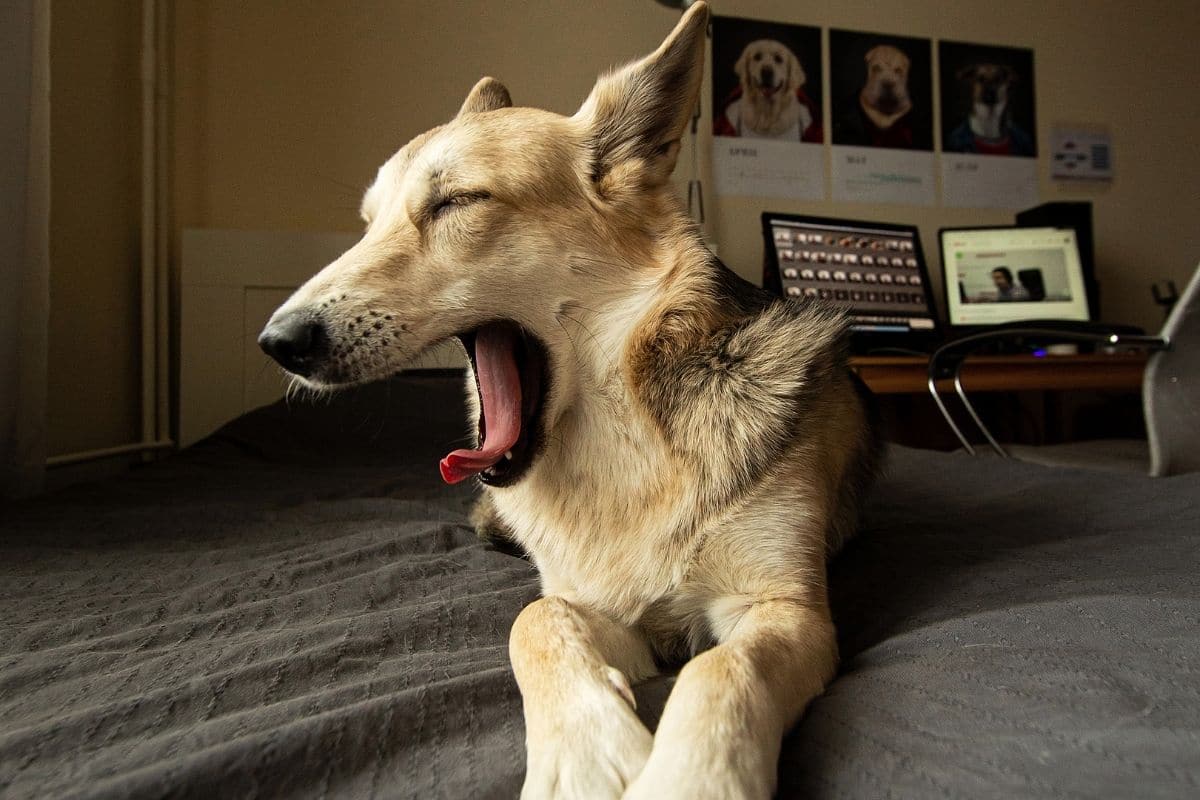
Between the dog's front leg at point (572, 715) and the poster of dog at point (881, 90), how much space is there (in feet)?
10.00

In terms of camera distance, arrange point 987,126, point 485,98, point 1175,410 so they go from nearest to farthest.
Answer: point 485,98
point 1175,410
point 987,126

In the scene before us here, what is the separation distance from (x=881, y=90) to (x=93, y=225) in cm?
316

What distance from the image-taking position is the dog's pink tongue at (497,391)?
82 centimetres

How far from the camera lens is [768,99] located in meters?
3.01

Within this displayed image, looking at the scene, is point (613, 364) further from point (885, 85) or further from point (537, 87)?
point (885, 85)

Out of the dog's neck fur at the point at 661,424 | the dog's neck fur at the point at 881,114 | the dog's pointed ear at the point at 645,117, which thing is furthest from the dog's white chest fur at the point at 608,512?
the dog's neck fur at the point at 881,114

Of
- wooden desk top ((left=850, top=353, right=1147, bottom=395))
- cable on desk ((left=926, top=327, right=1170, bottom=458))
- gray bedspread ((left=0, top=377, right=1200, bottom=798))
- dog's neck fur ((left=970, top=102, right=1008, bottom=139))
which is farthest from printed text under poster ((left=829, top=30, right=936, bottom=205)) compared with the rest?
gray bedspread ((left=0, top=377, right=1200, bottom=798))

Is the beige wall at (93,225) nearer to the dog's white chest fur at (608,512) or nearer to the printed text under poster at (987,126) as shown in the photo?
the dog's white chest fur at (608,512)

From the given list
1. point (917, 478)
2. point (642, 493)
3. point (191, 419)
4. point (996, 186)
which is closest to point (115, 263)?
point (191, 419)

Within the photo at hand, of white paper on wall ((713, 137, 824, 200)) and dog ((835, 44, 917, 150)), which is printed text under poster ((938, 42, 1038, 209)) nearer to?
dog ((835, 44, 917, 150))

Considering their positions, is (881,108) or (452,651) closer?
(452,651)

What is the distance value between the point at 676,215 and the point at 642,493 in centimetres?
Answer: 41

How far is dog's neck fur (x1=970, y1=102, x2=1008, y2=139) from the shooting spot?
3.20 meters

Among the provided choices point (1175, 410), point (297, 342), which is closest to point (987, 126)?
point (1175, 410)
